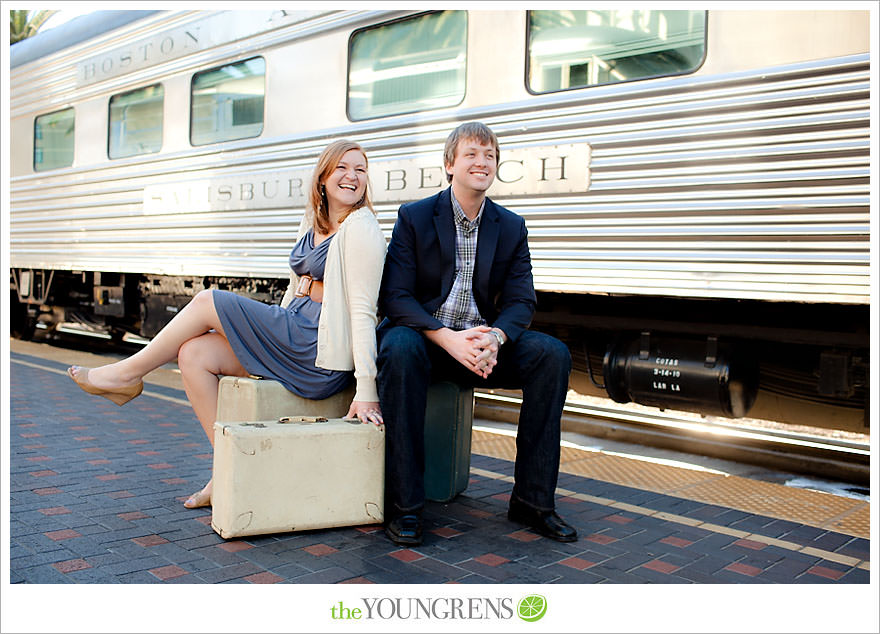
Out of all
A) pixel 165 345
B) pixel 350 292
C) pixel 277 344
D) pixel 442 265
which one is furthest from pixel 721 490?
pixel 165 345

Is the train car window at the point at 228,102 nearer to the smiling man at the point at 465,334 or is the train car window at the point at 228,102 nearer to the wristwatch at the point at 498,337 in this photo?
the smiling man at the point at 465,334

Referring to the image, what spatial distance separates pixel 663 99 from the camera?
438cm

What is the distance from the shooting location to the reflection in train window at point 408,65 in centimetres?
521

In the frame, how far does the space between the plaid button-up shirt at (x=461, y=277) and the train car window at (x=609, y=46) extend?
157cm

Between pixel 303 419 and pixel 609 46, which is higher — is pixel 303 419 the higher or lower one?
the lower one

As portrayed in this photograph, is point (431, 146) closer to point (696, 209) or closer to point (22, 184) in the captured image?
point (696, 209)

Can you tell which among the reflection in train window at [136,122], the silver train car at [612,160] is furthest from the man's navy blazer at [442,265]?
the reflection in train window at [136,122]

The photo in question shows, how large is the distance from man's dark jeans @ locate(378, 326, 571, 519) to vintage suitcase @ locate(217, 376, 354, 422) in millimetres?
359

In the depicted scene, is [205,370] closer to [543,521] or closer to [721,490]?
[543,521]

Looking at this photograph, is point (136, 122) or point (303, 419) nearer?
point (303, 419)

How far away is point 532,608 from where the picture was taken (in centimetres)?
250

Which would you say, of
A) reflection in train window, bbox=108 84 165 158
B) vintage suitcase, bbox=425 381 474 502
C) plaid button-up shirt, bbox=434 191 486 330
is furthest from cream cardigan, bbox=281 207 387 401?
reflection in train window, bbox=108 84 165 158

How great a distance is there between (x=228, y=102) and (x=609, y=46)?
3.37 metres

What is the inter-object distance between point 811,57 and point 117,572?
354 cm
